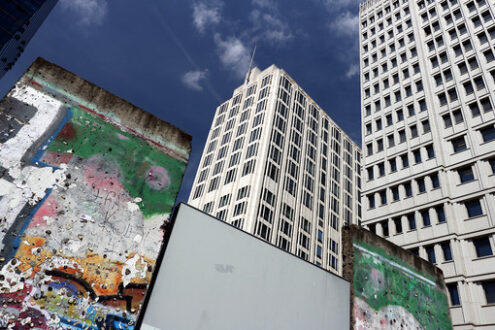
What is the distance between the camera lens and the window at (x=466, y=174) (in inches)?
1016

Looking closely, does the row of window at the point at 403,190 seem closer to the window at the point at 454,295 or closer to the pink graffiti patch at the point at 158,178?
the window at the point at 454,295

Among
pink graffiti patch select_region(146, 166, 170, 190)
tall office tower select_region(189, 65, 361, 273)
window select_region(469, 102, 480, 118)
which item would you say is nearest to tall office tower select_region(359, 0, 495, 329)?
window select_region(469, 102, 480, 118)

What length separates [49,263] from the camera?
272 inches

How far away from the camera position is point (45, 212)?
727cm

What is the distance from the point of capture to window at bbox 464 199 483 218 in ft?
79.2

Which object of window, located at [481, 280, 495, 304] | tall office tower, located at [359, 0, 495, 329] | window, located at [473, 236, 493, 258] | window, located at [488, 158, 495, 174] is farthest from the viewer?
window, located at [488, 158, 495, 174]

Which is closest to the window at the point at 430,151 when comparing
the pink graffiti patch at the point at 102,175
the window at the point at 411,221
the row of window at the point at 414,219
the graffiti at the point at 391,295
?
the row of window at the point at 414,219

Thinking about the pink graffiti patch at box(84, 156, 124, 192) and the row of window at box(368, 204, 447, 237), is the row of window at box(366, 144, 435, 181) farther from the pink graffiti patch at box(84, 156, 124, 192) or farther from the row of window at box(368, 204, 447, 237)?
the pink graffiti patch at box(84, 156, 124, 192)

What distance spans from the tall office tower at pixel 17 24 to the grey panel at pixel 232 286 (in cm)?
7436

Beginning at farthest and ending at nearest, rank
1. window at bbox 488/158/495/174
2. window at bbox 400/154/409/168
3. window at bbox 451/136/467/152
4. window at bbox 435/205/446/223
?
window at bbox 400/154/409/168 < window at bbox 451/136/467/152 < window at bbox 435/205/446/223 < window at bbox 488/158/495/174

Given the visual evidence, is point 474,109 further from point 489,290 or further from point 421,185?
point 489,290

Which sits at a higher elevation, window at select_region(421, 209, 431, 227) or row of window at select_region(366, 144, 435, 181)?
row of window at select_region(366, 144, 435, 181)

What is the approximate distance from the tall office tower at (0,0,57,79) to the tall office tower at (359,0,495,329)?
64.4 metres

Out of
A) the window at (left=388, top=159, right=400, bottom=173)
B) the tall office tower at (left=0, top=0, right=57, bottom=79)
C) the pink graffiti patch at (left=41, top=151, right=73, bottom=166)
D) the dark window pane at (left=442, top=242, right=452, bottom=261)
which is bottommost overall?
the pink graffiti patch at (left=41, top=151, right=73, bottom=166)
